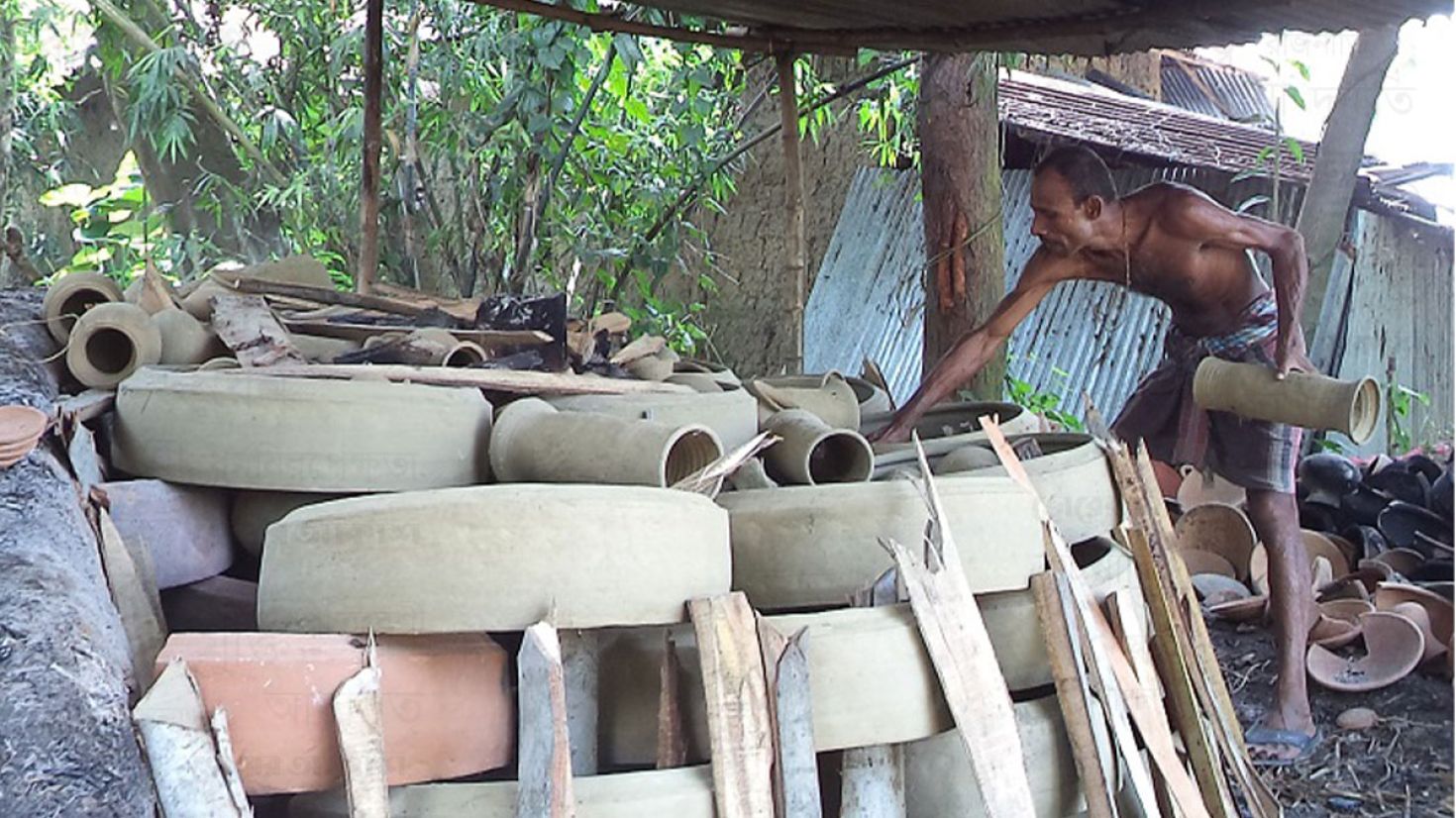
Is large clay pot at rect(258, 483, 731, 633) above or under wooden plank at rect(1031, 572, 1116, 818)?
above

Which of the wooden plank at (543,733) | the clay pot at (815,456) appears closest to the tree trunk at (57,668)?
the wooden plank at (543,733)

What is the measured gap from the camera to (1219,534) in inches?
215

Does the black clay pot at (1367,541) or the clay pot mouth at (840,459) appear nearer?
the clay pot mouth at (840,459)

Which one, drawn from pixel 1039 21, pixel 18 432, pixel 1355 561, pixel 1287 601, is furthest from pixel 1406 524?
pixel 18 432

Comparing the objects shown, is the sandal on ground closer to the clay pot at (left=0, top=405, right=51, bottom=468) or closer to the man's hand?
the man's hand

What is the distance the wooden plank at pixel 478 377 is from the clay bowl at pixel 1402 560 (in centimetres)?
386

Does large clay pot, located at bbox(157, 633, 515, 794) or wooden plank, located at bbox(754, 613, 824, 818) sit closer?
large clay pot, located at bbox(157, 633, 515, 794)

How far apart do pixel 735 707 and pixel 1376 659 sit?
349 cm

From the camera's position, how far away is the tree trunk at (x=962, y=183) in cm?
488

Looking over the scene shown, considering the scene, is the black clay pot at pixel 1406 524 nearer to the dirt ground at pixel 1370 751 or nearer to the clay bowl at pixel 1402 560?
the clay bowl at pixel 1402 560

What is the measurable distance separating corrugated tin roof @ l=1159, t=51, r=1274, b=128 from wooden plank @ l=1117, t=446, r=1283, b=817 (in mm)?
9903

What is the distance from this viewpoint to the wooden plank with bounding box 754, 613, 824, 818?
5.92ft

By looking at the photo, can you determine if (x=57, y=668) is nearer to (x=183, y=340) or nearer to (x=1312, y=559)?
(x=183, y=340)

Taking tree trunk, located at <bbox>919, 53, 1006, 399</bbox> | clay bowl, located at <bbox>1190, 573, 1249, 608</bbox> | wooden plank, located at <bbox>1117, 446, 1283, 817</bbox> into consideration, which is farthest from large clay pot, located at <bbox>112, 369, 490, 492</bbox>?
clay bowl, located at <bbox>1190, 573, 1249, 608</bbox>
